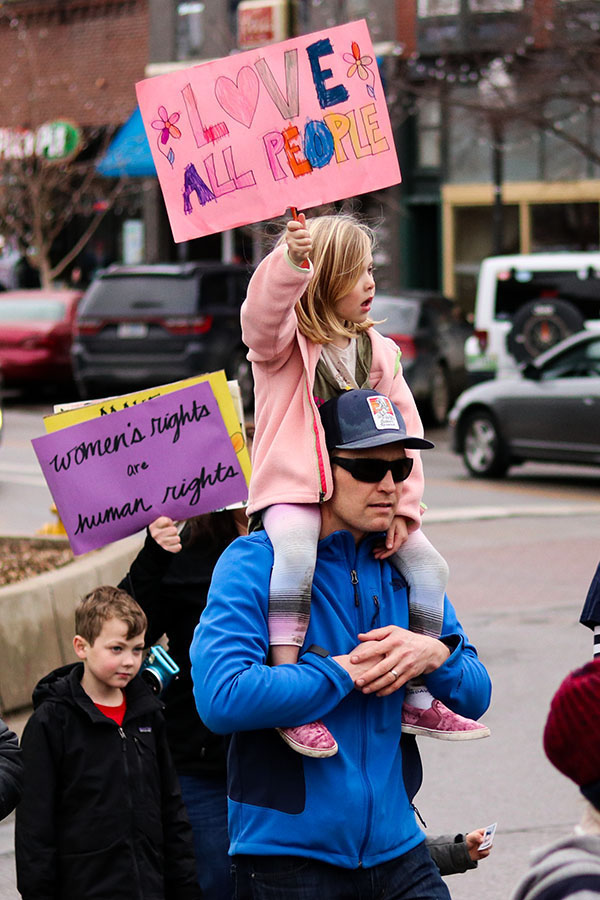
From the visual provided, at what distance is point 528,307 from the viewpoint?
62.5 feet

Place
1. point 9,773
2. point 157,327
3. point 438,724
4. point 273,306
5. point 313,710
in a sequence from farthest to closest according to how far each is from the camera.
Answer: point 157,327 < point 9,773 < point 438,724 < point 273,306 < point 313,710

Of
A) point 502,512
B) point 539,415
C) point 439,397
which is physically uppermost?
point 539,415

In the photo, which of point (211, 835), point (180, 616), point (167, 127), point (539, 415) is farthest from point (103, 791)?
point (539, 415)

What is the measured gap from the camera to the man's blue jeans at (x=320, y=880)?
9.81 feet

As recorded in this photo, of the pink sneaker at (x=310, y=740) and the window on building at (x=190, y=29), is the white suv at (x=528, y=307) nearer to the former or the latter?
the window on building at (x=190, y=29)

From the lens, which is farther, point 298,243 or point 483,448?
point 483,448

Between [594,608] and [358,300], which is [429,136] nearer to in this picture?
[594,608]

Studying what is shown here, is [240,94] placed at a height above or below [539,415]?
above

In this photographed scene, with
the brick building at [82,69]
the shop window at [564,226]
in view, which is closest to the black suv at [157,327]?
the shop window at [564,226]

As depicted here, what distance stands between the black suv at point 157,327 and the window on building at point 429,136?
1017cm

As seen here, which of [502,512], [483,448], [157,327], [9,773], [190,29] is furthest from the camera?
[190,29]

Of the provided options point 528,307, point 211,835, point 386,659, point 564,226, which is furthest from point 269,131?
point 564,226

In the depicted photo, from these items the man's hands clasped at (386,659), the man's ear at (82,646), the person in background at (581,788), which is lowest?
the man's ear at (82,646)

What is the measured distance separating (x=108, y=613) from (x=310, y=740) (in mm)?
1398
